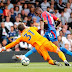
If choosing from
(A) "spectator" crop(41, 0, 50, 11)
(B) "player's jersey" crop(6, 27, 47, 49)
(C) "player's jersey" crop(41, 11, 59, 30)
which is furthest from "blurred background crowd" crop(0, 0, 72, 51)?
(B) "player's jersey" crop(6, 27, 47, 49)

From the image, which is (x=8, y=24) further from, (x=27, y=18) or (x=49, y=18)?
(x=49, y=18)

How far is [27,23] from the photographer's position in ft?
51.9

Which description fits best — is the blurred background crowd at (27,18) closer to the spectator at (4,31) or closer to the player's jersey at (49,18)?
the spectator at (4,31)

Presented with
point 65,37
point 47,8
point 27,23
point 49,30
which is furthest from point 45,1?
point 49,30

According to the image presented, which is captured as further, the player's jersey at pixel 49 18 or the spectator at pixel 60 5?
the spectator at pixel 60 5

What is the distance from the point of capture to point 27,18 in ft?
52.5

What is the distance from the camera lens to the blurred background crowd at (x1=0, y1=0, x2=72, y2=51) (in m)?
14.3

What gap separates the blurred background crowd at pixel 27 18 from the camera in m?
14.3

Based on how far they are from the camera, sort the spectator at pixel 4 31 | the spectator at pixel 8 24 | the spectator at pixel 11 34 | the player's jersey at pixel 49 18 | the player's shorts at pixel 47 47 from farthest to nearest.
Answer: the spectator at pixel 8 24, the spectator at pixel 4 31, the spectator at pixel 11 34, the player's jersey at pixel 49 18, the player's shorts at pixel 47 47

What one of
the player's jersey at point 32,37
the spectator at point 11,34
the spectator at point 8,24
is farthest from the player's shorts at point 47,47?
the spectator at point 8,24

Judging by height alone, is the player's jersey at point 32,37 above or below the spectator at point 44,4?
below

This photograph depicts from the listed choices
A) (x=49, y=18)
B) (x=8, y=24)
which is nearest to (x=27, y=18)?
(x=8, y=24)

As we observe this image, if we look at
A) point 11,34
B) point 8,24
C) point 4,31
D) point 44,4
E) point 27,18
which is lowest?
point 11,34

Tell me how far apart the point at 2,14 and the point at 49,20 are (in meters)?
5.94
